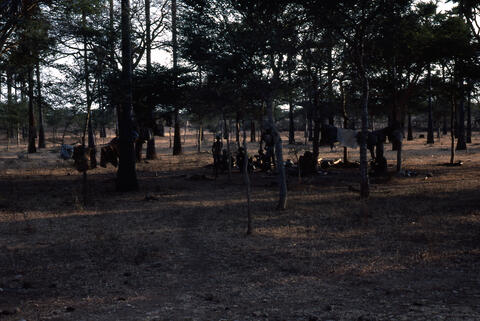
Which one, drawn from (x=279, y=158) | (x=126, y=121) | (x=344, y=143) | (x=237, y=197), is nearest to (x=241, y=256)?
(x=279, y=158)

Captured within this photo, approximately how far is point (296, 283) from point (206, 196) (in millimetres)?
9842

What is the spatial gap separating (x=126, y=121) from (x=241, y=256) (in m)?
10.7

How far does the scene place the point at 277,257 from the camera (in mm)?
8219

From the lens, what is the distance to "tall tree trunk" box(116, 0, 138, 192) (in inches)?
A: 671

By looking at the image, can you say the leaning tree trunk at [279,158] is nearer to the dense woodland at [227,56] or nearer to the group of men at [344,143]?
the dense woodland at [227,56]

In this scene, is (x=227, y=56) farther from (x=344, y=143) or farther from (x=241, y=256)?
(x=344, y=143)

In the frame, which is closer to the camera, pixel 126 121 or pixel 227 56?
pixel 227 56

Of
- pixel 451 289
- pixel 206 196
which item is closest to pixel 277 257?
pixel 451 289

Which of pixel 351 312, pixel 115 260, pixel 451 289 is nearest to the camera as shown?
pixel 351 312

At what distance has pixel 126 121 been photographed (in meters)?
17.3

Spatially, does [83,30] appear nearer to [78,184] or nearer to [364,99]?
[78,184]

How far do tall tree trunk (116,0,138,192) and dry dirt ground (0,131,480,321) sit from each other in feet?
4.52

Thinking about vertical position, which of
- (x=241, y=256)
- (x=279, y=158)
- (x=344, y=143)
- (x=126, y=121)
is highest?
(x=126, y=121)

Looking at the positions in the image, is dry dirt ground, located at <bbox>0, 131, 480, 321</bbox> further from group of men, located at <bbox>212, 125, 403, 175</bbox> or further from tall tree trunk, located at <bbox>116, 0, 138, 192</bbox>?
group of men, located at <bbox>212, 125, 403, 175</bbox>
